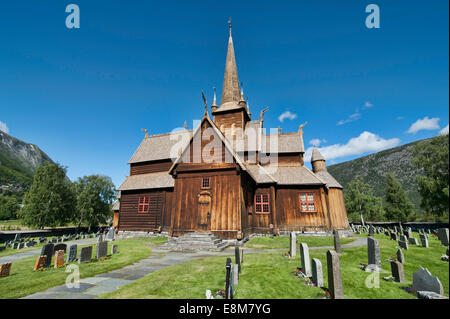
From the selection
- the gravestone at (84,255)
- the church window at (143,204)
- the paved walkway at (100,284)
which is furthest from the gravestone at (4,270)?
the church window at (143,204)

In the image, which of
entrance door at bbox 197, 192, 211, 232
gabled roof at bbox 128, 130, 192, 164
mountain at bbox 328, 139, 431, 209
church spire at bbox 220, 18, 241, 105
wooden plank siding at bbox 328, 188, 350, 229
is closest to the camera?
entrance door at bbox 197, 192, 211, 232

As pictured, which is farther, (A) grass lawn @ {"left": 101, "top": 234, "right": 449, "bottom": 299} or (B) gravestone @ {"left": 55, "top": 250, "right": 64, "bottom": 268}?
(B) gravestone @ {"left": 55, "top": 250, "right": 64, "bottom": 268}

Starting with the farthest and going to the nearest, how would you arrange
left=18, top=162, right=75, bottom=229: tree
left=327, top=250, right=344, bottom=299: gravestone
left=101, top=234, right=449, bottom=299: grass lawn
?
left=18, top=162, right=75, bottom=229: tree
left=101, top=234, right=449, bottom=299: grass lawn
left=327, top=250, right=344, bottom=299: gravestone

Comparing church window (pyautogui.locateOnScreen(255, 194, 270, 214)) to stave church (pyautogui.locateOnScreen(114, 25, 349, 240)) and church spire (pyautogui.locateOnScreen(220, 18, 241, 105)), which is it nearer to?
stave church (pyautogui.locateOnScreen(114, 25, 349, 240))

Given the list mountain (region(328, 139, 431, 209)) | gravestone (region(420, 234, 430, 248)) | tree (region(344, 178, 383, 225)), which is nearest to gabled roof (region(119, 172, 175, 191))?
gravestone (region(420, 234, 430, 248))

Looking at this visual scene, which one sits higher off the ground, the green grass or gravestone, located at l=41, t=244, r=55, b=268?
gravestone, located at l=41, t=244, r=55, b=268

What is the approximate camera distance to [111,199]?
150ft

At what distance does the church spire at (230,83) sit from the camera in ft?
97.4

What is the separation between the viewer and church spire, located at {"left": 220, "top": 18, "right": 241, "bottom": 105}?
29.7 meters

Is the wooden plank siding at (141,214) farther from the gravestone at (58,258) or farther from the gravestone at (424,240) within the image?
the gravestone at (424,240)

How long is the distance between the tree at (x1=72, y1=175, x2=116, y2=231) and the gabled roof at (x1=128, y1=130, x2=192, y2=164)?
20.5 m

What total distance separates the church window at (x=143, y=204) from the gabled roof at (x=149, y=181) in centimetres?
137

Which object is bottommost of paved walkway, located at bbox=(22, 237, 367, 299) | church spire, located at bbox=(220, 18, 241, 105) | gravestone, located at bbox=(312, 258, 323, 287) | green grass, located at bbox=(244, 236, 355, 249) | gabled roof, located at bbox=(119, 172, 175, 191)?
green grass, located at bbox=(244, 236, 355, 249)
